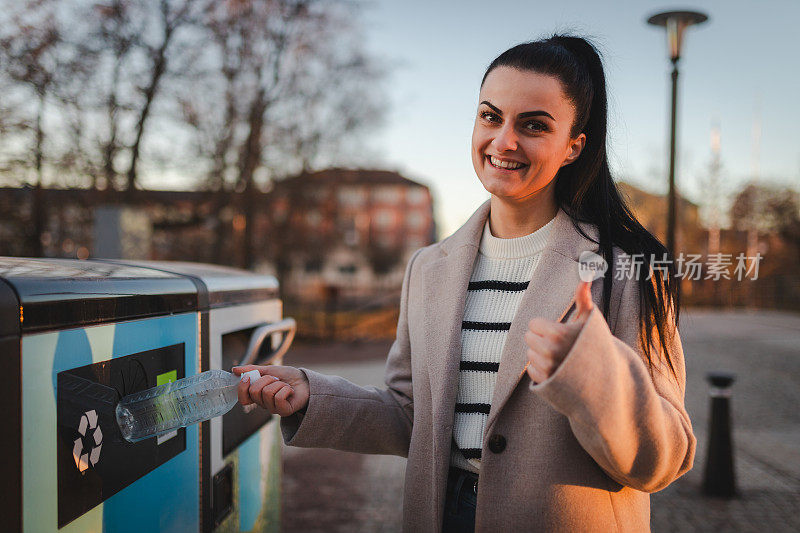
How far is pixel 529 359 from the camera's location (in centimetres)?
124

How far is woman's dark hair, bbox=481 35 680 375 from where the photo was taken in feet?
4.66

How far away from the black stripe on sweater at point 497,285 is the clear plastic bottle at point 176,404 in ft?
2.22

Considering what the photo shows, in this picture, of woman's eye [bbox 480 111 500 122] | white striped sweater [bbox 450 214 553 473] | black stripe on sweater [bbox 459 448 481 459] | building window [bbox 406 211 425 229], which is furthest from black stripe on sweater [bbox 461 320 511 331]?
building window [bbox 406 211 425 229]

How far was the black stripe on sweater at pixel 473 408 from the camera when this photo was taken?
161 centimetres

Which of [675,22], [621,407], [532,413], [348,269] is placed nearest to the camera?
[621,407]

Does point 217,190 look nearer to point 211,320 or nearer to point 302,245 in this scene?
point 302,245

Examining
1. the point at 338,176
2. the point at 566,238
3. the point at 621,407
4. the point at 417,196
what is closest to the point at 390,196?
the point at 417,196

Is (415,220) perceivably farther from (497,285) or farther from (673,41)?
(497,285)

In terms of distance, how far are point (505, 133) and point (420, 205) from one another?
61.8m

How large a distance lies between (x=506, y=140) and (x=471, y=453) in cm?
84

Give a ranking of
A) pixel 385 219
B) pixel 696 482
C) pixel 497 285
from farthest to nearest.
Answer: pixel 385 219 < pixel 696 482 < pixel 497 285

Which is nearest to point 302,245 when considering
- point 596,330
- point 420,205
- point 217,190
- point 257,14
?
point 217,190

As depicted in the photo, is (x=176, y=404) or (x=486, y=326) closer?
(x=176, y=404)

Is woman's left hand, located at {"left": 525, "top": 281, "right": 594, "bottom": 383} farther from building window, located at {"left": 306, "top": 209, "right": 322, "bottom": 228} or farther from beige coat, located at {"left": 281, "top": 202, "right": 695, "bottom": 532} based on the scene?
building window, located at {"left": 306, "top": 209, "right": 322, "bottom": 228}
